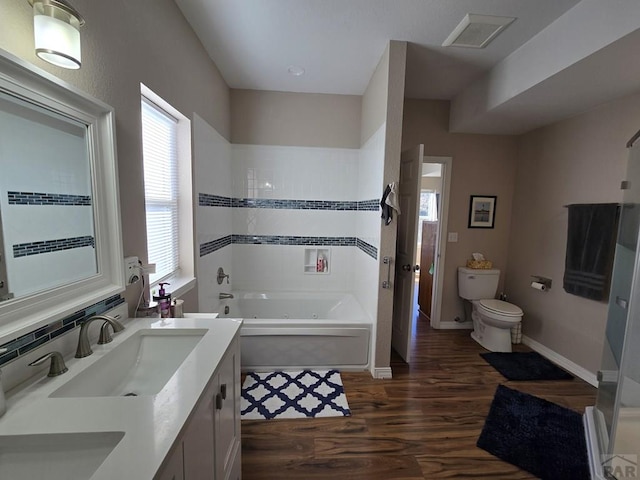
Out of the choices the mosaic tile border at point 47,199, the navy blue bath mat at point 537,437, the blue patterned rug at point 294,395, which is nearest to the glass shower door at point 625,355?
the navy blue bath mat at point 537,437

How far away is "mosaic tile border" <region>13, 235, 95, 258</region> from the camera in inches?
34.3

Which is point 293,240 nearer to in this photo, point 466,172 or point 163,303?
point 163,303

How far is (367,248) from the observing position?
271cm

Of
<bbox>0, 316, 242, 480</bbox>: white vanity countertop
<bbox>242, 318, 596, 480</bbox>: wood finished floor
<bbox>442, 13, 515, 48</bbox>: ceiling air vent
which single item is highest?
<bbox>442, 13, 515, 48</bbox>: ceiling air vent

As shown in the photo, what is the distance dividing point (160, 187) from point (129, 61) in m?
0.75

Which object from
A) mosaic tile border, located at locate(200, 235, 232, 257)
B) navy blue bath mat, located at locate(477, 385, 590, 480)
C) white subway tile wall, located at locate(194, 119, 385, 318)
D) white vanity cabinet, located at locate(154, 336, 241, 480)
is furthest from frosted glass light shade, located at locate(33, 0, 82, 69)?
navy blue bath mat, located at locate(477, 385, 590, 480)

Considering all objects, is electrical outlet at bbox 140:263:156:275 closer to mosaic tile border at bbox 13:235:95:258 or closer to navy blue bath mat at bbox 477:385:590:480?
mosaic tile border at bbox 13:235:95:258

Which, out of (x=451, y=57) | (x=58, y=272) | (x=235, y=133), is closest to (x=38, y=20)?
(x=58, y=272)

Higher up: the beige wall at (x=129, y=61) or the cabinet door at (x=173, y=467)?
the beige wall at (x=129, y=61)

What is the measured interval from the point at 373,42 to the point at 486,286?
275 cm

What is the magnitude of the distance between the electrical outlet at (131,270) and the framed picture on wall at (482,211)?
330 centimetres

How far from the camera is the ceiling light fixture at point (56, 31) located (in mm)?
830

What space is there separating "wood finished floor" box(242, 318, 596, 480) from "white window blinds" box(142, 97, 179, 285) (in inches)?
50.1

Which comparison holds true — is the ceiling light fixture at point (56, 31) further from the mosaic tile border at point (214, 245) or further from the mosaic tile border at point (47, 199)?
the mosaic tile border at point (214, 245)
